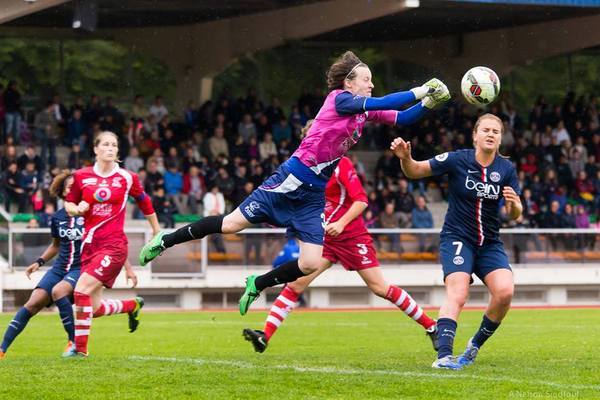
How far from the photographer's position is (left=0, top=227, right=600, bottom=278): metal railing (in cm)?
2300

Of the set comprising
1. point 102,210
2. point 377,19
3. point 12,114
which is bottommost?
point 102,210

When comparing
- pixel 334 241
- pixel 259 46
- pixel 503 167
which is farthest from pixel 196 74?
pixel 503 167

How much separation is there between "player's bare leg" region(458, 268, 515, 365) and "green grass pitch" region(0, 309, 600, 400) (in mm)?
138

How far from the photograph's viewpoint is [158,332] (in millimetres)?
16984

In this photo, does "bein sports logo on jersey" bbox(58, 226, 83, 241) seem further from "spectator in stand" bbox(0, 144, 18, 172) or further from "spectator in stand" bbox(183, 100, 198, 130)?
"spectator in stand" bbox(183, 100, 198, 130)

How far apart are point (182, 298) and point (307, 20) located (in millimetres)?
8294

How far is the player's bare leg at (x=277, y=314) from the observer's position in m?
11.4

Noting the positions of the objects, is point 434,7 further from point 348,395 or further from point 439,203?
point 348,395

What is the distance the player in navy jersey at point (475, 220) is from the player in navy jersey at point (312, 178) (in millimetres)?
515

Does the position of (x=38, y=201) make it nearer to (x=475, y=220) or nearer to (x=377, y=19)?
(x=377, y=19)

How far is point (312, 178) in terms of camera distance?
10.3 meters

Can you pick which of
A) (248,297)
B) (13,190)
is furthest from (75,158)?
(248,297)

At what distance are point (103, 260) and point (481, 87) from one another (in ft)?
12.2

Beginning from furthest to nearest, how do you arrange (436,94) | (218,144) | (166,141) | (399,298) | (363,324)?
(218,144)
(166,141)
(363,324)
(399,298)
(436,94)
